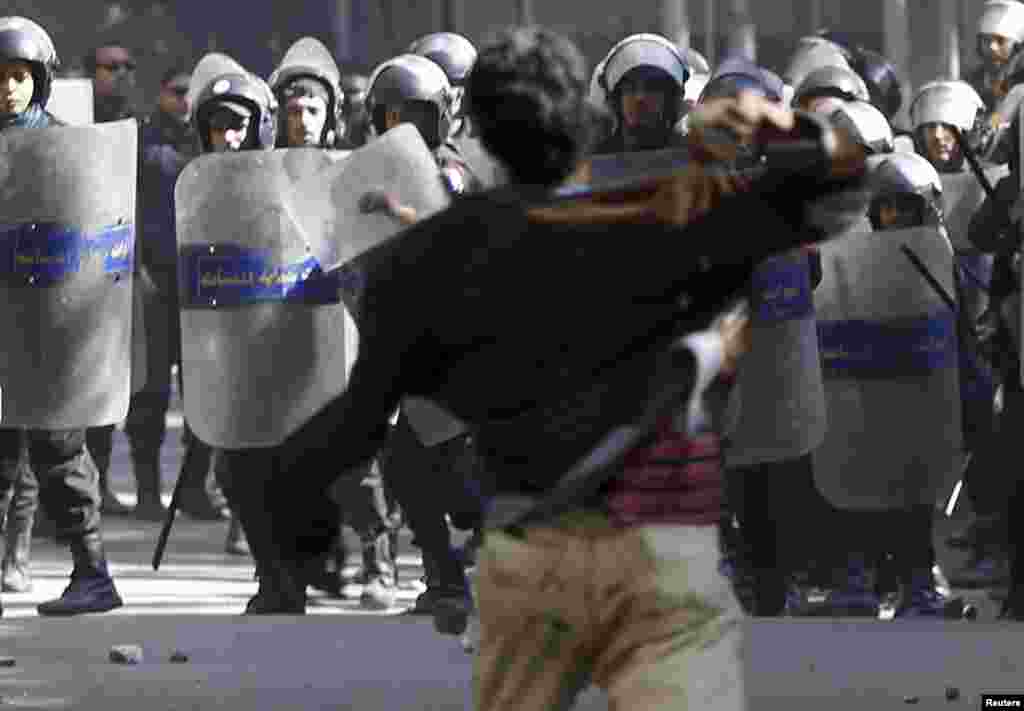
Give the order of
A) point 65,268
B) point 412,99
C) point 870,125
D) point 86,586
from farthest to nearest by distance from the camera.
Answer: point 870,125 < point 412,99 < point 86,586 < point 65,268

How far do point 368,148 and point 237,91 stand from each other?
145cm

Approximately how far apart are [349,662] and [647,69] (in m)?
2.09

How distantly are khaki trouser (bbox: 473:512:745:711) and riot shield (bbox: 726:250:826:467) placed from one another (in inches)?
202

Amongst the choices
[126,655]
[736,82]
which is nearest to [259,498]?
[126,655]

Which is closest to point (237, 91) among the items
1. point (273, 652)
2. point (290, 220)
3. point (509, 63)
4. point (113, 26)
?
point (290, 220)

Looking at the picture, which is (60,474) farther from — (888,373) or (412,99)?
(888,373)

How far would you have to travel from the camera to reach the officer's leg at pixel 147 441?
1355cm

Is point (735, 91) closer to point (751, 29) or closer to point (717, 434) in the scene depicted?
point (717, 434)

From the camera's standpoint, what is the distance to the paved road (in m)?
8.45

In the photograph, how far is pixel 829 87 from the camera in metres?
11.8

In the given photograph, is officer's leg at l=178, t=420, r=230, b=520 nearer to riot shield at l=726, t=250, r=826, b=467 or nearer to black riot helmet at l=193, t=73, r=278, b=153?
black riot helmet at l=193, t=73, r=278, b=153

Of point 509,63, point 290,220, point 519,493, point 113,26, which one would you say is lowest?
point 113,26

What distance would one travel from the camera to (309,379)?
33.3 ft

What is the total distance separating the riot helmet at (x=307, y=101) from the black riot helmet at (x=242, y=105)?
0.45 m
